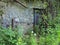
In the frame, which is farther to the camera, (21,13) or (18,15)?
(21,13)

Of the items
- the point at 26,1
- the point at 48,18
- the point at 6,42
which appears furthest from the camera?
the point at 26,1

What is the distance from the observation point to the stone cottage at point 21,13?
10.0 m

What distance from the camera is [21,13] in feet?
33.9

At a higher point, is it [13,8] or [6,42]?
[13,8]

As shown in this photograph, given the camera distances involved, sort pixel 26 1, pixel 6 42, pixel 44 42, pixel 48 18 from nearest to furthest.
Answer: pixel 44 42 < pixel 6 42 < pixel 48 18 < pixel 26 1

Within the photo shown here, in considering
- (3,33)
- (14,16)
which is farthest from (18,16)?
(3,33)

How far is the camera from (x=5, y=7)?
9.94 metres

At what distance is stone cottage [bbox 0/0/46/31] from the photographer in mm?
10016

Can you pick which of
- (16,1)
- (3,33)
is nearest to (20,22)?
(16,1)

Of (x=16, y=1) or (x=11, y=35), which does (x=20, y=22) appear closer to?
(x=16, y=1)

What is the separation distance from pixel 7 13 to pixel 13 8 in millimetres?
376

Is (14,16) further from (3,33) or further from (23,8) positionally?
(3,33)

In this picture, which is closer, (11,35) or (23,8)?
(11,35)

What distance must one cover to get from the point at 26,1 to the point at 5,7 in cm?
109
